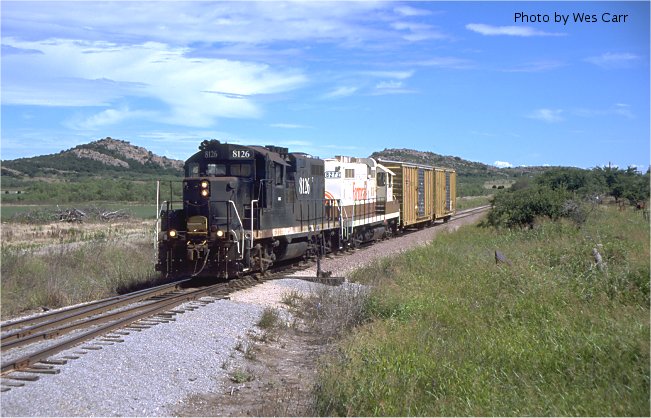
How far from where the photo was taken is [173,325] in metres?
10.3

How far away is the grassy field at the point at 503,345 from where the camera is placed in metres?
6.45

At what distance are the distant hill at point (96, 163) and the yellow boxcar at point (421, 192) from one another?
58.4 m

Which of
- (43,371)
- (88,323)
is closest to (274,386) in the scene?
(43,371)

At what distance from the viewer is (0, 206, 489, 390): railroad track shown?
7.80 meters

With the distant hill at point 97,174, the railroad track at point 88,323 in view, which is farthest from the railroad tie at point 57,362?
the distant hill at point 97,174

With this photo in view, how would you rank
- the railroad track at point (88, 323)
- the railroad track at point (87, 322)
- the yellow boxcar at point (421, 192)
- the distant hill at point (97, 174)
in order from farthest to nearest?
the distant hill at point (97, 174) → the yellow boxcar at point (421, 192) → the railroad track at point (87, 322) → the railroad track at point (88, 323)

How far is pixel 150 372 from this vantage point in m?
7.80

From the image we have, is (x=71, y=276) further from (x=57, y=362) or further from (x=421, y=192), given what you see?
(x=421, y=192)

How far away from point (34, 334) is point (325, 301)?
5.13 m

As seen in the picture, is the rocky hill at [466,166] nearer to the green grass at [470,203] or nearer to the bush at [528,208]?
the green grass at [470,203]

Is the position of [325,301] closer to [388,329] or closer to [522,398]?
[388,329]

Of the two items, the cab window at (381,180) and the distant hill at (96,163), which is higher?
the distant hill at (96,163)

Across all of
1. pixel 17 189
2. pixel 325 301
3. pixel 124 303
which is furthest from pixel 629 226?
pixel 17 189

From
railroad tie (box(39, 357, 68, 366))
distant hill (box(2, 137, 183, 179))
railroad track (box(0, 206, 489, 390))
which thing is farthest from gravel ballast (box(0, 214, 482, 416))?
A: distant hill (box(2, 137, 183, 179))
